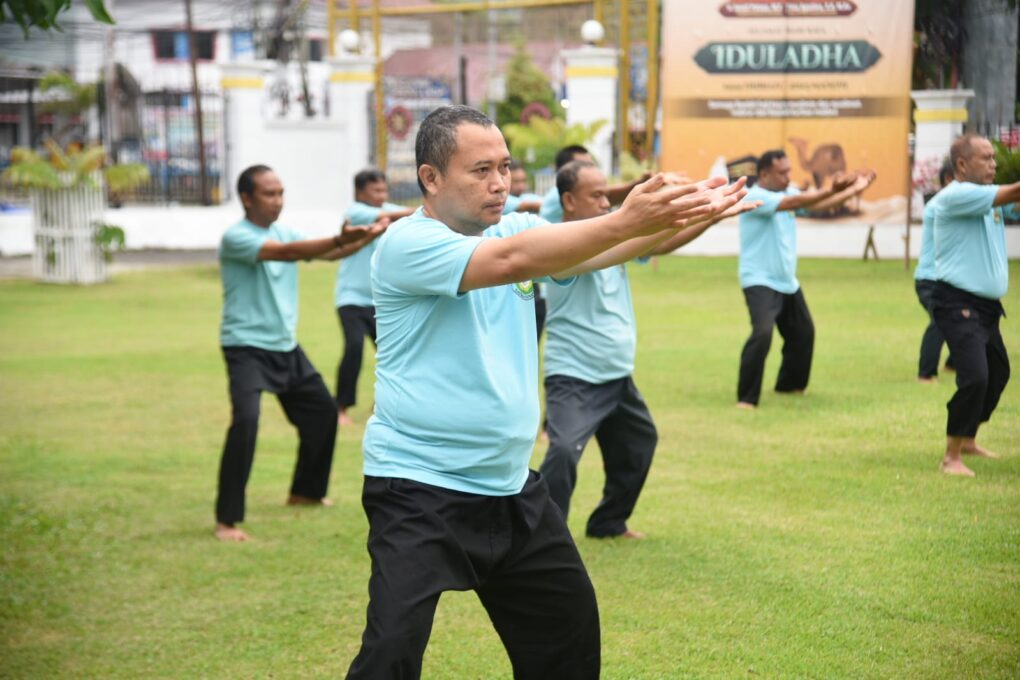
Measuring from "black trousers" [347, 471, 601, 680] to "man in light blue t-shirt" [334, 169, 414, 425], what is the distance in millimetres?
6717

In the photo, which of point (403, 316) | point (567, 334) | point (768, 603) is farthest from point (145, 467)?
point (403, 316)

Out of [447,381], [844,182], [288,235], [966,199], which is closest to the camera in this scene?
[447,381]

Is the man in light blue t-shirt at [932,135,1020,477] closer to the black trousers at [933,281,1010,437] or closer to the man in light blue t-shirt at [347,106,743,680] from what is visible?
the black trousers at [933,281,1010,437]

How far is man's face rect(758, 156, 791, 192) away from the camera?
1018 centimetres

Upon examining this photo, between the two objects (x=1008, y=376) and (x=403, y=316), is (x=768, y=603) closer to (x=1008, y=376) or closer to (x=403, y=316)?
(x=1008, y=376)

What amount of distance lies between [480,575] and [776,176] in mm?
7103

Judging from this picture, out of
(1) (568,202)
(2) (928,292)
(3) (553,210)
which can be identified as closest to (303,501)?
(3) (553,210)

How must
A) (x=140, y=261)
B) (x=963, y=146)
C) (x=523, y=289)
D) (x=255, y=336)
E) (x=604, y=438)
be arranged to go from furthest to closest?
1. (x=140, y=261)
2. (x=255, y=336)
3. (x=604, y=438)
4. (x=963, y=146)
5. (x=523, y=289)

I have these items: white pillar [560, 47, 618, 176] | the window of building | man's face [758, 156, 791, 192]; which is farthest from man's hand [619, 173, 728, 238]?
the window of building

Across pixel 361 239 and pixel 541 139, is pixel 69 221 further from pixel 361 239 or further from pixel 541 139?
pixel 361 239

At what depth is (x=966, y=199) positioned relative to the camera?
566 cm

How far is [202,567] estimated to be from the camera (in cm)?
662

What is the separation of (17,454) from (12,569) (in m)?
3.07

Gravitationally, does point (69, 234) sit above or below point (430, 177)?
below
